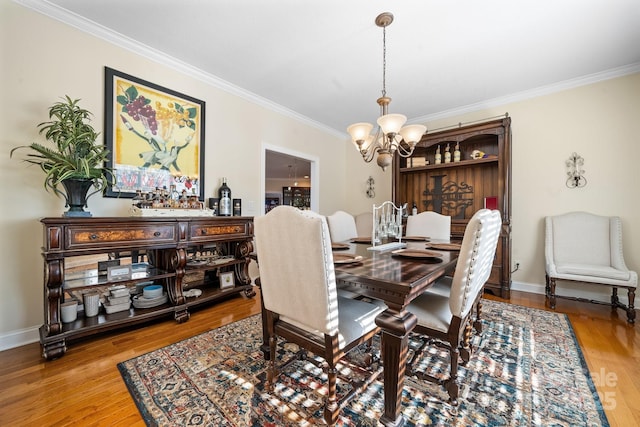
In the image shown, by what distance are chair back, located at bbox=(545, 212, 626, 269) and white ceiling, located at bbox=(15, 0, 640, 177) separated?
1.64 metres

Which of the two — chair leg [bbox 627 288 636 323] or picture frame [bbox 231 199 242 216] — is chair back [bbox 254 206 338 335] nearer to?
picture frame [bbox 231 199 242 216]

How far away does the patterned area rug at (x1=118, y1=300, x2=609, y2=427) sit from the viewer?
1251 millimetres

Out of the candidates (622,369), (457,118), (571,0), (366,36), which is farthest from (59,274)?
(457,118)

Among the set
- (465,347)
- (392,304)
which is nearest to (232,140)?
(392,304)

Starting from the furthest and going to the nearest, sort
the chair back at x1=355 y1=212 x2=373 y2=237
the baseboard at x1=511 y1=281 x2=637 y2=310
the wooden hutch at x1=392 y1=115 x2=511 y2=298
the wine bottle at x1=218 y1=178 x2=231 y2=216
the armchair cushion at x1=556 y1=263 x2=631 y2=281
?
the chair back at x1=355 y1=212 x2=373 y2=237 → the wooden hutch at x1=392 y1=115 x2=511 y2=298 → the wine bottle at x1=218 y1=178 x2=231 y2=216 → the baseboard at x1=511 y1=281 x2=637 y2=310 → the armchair cushion at x1=556 y1=263 x2=631 y2=281

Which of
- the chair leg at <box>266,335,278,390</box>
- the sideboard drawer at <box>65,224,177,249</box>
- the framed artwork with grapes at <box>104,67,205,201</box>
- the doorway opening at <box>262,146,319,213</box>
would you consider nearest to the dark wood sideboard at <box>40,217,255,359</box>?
the sideboard drawer at <box>65,224,177,249</box>

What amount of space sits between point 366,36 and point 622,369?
10.2 ft

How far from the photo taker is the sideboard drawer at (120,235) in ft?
5.96

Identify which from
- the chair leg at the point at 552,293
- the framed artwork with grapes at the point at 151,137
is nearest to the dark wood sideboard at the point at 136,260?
the framed artwork with grapes at the point at 151,137

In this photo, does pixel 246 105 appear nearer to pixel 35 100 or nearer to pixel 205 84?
pixel 205 84

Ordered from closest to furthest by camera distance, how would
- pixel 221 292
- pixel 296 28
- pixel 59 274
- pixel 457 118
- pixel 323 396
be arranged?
pixel 323 396
pixel 59 274
pixel 296 28
pixel 221 292
pixel 457 118

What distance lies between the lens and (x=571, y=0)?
6.13 ft

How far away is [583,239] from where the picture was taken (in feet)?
9.50

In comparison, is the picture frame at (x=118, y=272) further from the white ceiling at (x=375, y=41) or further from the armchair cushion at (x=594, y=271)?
the armchair cushion at (x=594, y=271)
